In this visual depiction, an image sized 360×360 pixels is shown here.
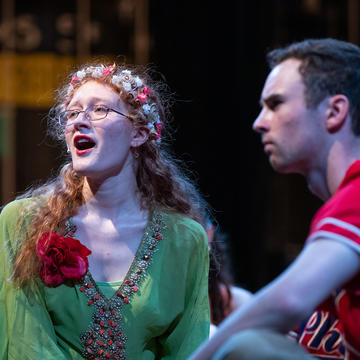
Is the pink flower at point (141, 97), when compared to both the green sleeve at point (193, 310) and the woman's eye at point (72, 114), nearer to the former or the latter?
the woman's eye at point (72, 114)

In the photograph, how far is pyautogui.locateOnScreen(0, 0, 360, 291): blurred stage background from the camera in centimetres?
570

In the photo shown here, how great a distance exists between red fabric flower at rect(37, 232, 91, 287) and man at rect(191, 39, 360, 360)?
787 mm

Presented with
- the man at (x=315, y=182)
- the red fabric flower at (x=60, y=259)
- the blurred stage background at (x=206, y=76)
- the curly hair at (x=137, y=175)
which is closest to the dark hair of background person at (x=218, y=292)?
the curly hair at (x=137, y=175)

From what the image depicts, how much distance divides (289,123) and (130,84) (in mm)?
879

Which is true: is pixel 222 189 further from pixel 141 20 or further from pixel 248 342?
pixel 248 342

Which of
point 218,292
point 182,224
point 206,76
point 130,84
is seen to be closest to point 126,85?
point 130,84

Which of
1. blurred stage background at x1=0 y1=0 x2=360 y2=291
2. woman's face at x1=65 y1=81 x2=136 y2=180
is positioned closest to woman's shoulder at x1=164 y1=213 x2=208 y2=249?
woman's face at x1=65 y1=81 x2=136 y2=180

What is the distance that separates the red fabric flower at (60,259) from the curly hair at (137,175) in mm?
48

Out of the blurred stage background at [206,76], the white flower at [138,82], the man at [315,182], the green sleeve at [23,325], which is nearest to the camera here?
the man at [315,182]

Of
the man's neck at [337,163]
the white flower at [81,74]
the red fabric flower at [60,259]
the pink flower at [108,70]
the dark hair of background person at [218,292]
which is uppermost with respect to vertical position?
the pink flower at [108,70]

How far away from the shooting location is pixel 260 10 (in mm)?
5703

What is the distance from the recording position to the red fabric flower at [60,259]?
97.1 inches

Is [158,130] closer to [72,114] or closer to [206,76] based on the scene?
[72,114]

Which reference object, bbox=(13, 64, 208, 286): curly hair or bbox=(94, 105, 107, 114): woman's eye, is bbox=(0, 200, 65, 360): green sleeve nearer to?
bbox=(13, 64, 208, 286): curly hair
